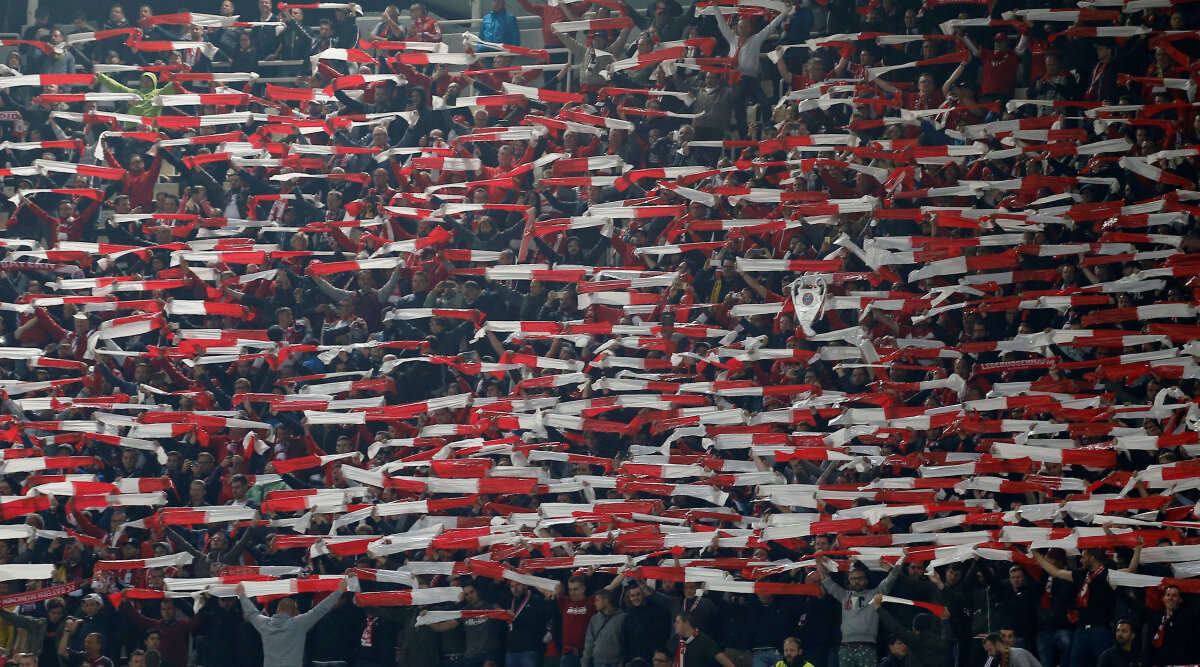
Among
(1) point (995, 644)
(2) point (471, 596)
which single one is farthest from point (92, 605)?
(1) point (995, 644)

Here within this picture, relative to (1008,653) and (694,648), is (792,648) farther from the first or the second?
(1008,653)

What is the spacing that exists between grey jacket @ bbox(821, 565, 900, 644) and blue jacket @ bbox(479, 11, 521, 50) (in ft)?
31.5

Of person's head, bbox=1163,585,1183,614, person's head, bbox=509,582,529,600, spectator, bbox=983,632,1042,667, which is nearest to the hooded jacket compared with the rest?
person's head, bbox=509,582,529,600

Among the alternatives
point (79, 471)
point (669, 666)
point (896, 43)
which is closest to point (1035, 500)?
point (669, 666)

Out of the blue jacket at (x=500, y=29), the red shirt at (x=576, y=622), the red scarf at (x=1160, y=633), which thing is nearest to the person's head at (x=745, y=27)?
the blue jacket at (x=500, y=29)

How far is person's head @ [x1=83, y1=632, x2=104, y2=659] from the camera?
15703 millimetres

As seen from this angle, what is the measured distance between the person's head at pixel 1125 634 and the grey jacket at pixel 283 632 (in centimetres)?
635

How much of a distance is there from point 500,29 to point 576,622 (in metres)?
8.92

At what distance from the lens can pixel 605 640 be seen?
15.2 m

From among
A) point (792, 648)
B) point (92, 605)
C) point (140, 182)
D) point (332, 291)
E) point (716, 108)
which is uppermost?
point (716, 108)

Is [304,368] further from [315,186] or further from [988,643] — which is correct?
[988,643]

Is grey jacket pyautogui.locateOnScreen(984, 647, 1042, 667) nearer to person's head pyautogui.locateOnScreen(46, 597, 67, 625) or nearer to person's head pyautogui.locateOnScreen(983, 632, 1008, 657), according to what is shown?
person's head pyautogui.locateOnScreen(983, 632, 1008, 657)

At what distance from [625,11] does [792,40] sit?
2062 millimetres

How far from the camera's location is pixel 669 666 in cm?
1502
